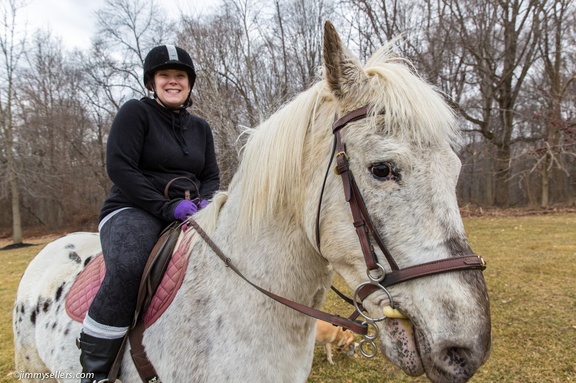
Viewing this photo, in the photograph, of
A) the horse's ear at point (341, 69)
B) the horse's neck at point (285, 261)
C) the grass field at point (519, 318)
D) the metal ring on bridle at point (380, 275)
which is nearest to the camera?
the metal ring on bridle at point (380, 275)

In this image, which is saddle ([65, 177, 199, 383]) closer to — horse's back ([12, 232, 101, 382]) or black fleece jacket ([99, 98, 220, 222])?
black fleece jacket ([99, 98, 220, 222])

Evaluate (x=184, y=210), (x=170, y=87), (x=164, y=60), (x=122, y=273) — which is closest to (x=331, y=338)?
(x=184, y=210)

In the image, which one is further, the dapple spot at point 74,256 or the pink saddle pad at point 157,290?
the dapple spot at point 74,256

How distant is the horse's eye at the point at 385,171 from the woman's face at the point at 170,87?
1573 millimetres

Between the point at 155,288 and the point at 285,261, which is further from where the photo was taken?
the point at 155,288

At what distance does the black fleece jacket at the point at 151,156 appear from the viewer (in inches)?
77.3

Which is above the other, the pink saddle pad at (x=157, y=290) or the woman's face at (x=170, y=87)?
the woman's face at (x=170, y=87)

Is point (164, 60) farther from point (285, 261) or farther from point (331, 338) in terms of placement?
point (331, 338)

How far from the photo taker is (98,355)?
1758 mm

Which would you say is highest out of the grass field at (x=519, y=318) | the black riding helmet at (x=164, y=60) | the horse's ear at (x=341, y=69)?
the black riding helmet at (x=164, y=60)

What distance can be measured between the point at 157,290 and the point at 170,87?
135cm

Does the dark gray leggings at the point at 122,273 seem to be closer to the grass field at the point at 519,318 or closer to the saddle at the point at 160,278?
the saddle at the point at 160,278

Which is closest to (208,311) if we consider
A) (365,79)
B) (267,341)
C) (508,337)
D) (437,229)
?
(267,341)

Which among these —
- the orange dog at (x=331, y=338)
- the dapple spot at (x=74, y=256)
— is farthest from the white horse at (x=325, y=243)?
the orange dog at (x=331, y=338)
